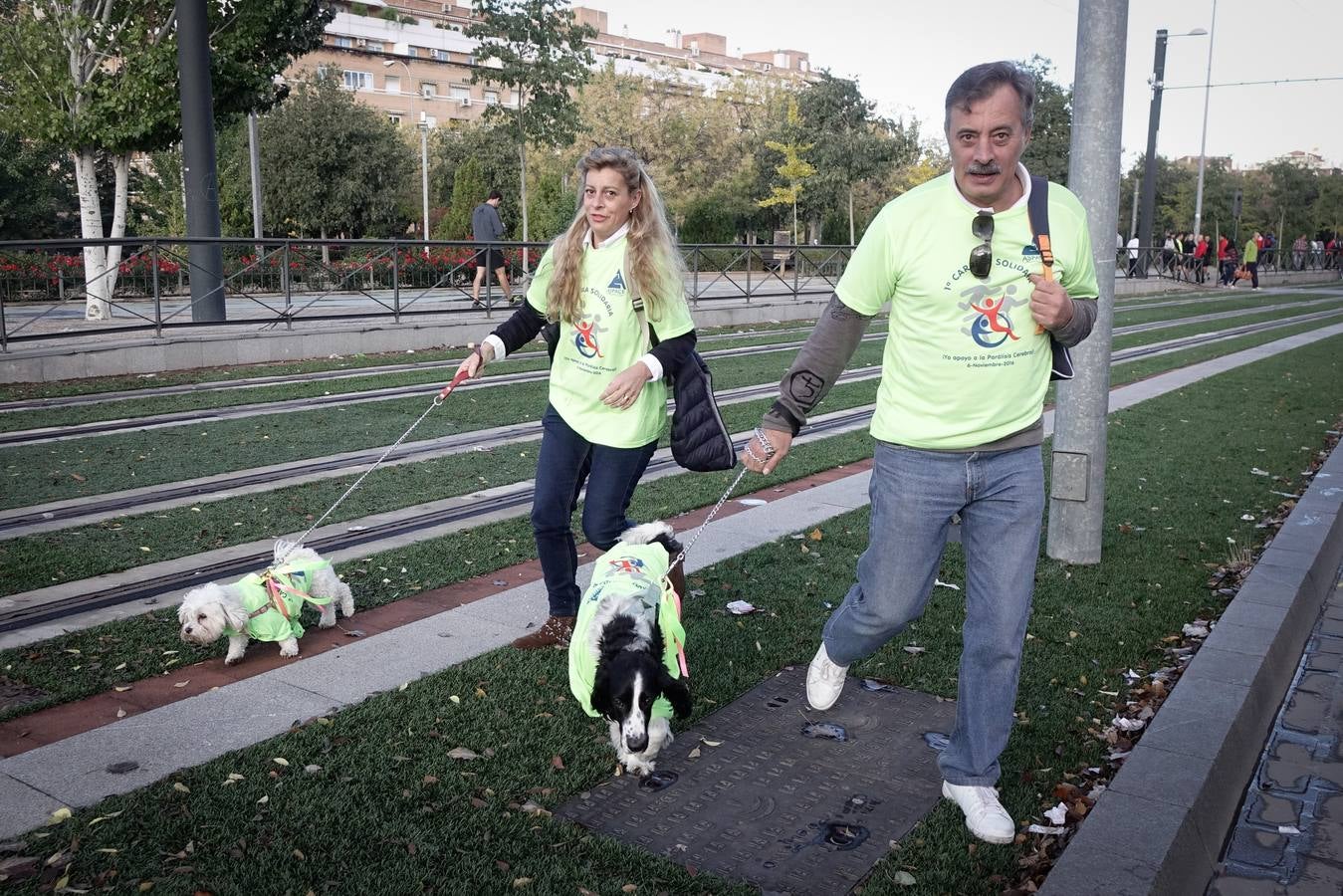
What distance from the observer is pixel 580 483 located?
4.52 meters

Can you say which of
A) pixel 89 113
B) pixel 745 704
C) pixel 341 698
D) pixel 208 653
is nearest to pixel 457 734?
pixel 341 698

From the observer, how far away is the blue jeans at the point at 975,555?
125 inches

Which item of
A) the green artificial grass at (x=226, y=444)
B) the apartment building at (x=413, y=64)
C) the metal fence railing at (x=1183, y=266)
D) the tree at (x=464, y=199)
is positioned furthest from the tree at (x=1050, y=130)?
the green artificial grass at (x=226, y=444)

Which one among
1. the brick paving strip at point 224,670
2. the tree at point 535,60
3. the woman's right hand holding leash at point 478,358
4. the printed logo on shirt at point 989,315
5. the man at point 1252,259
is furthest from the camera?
the man at point 1252,259

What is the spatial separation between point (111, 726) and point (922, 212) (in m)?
3.13

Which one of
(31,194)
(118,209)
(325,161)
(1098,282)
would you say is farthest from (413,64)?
(1098,282)

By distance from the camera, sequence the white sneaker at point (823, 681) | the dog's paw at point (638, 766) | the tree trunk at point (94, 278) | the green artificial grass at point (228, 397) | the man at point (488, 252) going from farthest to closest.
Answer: the man at point (488, 252) → the tree trunk at point (94, 278) → the green artificial grass at point (228, 397) → the white sneaker at point (823, 681) → the dog's paw at point (638, 766)

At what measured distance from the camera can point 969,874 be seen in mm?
3072

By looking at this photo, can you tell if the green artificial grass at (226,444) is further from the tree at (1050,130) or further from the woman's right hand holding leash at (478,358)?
the tree at (1050,130)

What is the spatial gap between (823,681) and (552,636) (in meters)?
1.20

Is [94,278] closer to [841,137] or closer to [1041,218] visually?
[1041,218]

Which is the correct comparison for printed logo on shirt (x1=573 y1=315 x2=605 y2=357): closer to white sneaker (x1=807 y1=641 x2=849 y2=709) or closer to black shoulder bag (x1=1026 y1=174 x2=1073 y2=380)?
white sneaker (x1=807 y1=641 x2=849 y2=709)

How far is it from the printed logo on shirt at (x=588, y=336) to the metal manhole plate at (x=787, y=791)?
4.66 ft

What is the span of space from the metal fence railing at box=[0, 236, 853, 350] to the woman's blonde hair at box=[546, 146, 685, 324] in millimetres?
7932
